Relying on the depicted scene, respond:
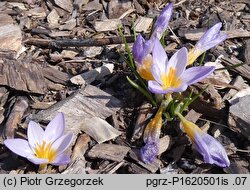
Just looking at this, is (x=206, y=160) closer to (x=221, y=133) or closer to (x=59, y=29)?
(x=221, y=133)

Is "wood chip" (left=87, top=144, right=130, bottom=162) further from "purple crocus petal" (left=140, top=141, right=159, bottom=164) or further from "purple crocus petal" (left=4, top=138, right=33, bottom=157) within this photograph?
"purple crocus petal" (left=4, top=138, right=33, bottom=157)

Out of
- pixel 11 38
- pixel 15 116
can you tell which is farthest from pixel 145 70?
pixel 11 38

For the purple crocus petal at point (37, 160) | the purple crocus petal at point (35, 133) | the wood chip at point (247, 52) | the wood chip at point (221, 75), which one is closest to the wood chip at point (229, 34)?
the wood chip at point (247, 52)

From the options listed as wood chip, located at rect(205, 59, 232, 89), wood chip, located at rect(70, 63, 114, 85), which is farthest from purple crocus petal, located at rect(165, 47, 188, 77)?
wood chip, located at rect(70, 63, 114, 85)

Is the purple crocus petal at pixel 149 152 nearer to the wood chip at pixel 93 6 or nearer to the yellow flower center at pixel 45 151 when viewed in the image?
the yellow flower center at pixel 45 151

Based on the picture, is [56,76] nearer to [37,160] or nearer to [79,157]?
[79,157]

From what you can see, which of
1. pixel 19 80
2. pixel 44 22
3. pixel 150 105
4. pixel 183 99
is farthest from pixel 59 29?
pixel 183 99

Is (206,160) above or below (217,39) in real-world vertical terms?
below
